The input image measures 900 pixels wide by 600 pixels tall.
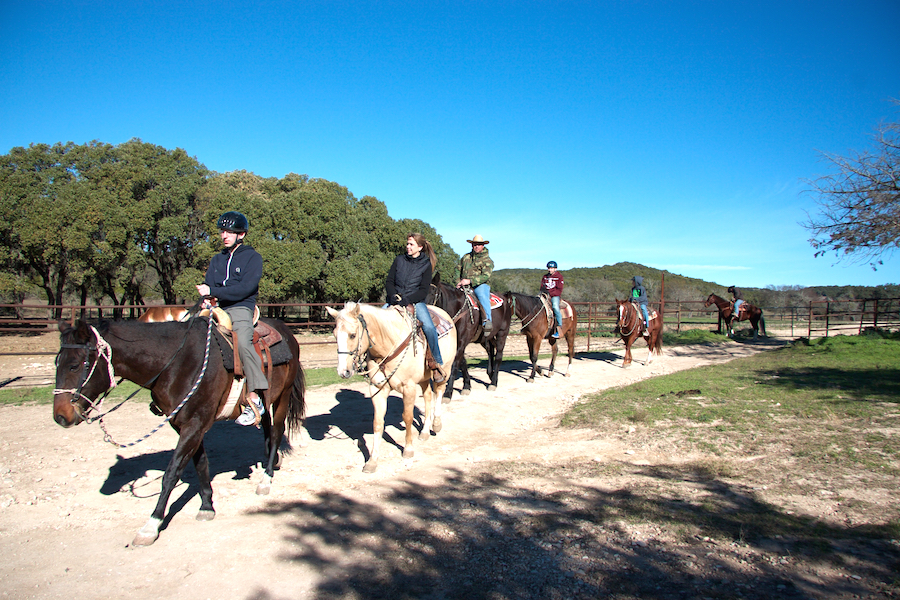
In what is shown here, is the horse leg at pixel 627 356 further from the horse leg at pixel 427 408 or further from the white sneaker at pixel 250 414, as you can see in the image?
the white sneaker at pixel 250 414

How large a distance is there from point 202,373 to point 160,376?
0.31 m

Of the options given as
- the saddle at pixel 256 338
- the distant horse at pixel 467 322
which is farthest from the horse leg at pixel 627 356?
the saddle at pixel 256 338

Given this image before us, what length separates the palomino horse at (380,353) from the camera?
491cm

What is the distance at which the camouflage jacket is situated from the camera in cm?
912

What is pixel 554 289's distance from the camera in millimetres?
12117

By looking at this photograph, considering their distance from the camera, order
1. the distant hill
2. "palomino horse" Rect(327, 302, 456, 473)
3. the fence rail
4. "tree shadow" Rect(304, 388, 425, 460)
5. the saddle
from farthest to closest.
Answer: the distant hill < the fence rail < "tree shadow" Rect(304, 388, 425, 460) < "palomino horse" Rect(327, 302, 456, 473) < the saddle

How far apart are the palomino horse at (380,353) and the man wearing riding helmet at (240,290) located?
2.68 feet

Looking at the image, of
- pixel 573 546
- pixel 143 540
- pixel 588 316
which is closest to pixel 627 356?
pixel 588 316

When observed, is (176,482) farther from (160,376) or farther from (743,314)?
(743,314)

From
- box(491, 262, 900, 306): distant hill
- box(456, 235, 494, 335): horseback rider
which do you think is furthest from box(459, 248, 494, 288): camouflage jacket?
box(491, 262, 900, 306): distant hill

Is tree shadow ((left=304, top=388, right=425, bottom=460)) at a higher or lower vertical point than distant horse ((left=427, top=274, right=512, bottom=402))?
lower

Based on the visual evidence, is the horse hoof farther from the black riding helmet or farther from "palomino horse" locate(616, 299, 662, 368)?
"palomino horse" locate(616, 299, 662, 368)

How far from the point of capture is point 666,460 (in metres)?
5.40

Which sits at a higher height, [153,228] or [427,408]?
[153,228]
